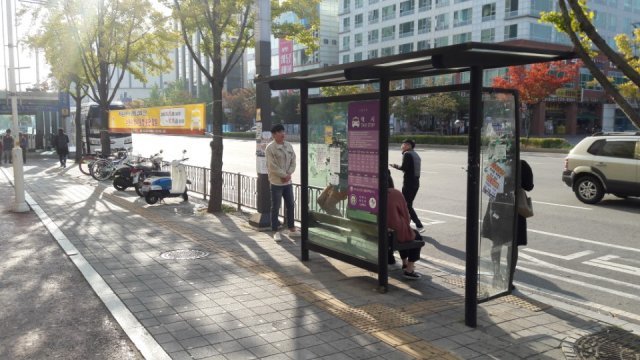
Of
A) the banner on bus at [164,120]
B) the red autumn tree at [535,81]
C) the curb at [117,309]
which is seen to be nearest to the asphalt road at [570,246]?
the curb at [117,309]

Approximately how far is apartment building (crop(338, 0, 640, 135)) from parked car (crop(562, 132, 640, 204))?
41491 millimetres

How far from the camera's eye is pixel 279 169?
29.0 ft

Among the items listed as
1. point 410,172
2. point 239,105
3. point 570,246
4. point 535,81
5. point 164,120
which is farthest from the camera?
point 239,105

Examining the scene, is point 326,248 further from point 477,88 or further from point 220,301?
point 477,88

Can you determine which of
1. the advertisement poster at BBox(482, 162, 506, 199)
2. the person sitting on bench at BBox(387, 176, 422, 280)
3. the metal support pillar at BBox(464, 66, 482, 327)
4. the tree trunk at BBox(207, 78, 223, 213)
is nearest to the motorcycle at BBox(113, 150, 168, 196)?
the tree trunk at BBox(207, 78, 223, 213)

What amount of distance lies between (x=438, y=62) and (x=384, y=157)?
153 cm

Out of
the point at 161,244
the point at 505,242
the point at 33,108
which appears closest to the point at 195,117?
the point at 161,244

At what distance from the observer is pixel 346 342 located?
4.77 meters

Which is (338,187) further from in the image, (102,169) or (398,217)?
(102,169)

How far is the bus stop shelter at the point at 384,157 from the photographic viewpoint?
4.96 metres

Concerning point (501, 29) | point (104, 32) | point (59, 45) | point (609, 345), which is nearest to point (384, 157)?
point (609, 345)

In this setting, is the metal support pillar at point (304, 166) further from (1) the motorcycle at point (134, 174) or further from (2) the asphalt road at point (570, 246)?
(1) the motorcycle at point (134, 174)

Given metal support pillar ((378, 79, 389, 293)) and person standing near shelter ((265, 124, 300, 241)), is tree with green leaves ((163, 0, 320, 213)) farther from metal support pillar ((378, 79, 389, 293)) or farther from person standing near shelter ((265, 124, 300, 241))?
metal support pillar ((378, 79, 389, 293))

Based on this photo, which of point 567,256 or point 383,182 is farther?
point 567,256
